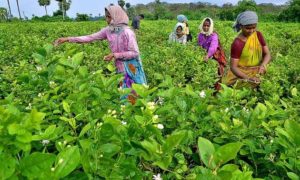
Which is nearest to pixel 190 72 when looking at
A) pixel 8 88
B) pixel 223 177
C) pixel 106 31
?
pixel 106 31

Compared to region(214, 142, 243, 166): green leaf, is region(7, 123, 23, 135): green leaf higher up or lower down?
higher up

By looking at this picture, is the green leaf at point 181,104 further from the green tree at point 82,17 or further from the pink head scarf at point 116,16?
the green tree at point 82,17

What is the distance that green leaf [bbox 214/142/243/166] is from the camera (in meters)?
1.24

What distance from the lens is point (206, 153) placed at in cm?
129

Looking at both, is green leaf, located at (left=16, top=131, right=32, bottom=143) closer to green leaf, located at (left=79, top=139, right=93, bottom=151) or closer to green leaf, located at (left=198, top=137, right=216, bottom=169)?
green leaf, located at (left=79, top=139, right=93, bottom=151)

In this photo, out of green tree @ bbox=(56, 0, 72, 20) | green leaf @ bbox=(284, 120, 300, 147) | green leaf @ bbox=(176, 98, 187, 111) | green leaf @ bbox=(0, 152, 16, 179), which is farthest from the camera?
green tree @ bbox=(56, 0, 72, 20)

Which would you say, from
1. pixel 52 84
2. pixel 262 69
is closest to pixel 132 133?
pixel 52 84

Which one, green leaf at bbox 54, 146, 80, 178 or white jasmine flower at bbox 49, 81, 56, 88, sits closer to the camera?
green leaf at bbox 54, 146, 80, 178

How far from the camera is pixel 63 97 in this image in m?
2.30

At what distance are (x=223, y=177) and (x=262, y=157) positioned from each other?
0.59m

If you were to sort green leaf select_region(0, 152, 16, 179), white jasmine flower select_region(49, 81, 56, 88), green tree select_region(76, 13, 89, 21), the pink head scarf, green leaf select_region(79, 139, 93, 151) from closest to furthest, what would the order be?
1. green leaf select_region(0, 152, 16, 179)
2. green leaf select_region(79, 139, 93, 151)
3. white jasmine flower select_region(49, 81, 56, 88)
4. the pink head scarf
5. green tree select_region(76, 13, 89, 21)

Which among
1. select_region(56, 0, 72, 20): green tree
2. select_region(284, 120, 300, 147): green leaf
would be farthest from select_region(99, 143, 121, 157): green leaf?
select_region(56, 0, 72, 20): green tree

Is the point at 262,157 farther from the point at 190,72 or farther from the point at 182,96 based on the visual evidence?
the point at 190,72

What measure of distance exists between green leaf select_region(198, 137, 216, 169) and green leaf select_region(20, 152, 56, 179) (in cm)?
41
